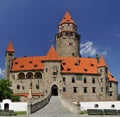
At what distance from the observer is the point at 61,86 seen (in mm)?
78000

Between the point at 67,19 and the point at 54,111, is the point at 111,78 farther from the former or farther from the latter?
the point at 54,111

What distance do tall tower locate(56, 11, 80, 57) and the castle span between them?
291 centimetres

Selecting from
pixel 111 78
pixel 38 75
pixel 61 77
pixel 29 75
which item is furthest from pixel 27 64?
pixel 111 78

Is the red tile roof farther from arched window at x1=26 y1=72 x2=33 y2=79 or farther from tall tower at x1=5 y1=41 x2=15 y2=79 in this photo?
tall tower at x1=5 y1=41 x2=15 y2=79

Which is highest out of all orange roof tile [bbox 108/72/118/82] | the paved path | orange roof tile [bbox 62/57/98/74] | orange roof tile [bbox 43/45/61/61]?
orange roof tile [bbox 43/45/61/61]

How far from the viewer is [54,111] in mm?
50656

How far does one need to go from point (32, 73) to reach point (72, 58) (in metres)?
12.0

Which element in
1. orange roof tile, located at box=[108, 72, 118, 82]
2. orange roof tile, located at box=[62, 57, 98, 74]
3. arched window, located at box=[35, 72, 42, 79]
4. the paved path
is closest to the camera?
the paved path

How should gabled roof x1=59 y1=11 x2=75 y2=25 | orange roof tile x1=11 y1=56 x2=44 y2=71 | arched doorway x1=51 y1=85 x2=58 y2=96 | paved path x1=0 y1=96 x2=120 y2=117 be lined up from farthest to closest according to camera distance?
gabled roof x1=59 y1=11 x2=75 y2=25
orange roof tile x1=11 y1=56 x2=44 y2=71
arched doorway x1=51 y1=85 x2=58 y2=96
paved path x1=0 y1=96 x2=120 y2=117

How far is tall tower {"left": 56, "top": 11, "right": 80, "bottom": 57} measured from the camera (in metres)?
89.0

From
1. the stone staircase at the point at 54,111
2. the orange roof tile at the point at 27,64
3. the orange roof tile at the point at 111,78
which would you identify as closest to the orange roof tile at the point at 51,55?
the orange roof tile at the point at 27,64

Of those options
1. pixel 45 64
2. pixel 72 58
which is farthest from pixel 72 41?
pixel 45 64

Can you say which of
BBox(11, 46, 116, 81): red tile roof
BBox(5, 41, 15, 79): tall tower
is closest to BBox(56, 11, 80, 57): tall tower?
BBox(11, 46, 116, 81): red tile roof

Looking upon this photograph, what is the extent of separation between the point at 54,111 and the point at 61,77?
92.1 feet
